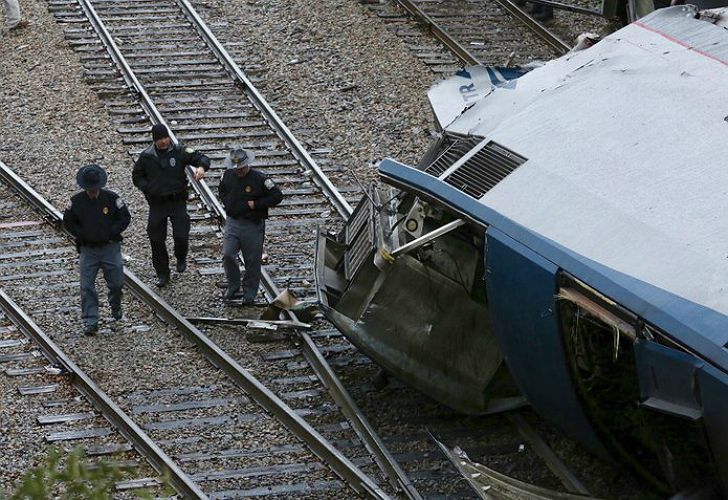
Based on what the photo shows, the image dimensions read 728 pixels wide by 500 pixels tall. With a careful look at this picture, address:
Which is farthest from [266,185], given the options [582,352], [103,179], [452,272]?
[582,352]

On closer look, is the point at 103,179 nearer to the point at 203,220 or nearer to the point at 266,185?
the point at 266,185

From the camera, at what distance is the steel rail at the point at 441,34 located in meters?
16.8

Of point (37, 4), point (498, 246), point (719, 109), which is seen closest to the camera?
point (498, 246)

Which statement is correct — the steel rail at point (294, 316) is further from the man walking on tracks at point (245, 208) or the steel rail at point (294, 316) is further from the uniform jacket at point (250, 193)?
the uniform jacket at point (250, 193)

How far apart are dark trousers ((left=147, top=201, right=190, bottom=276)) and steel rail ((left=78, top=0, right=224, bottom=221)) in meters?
1.38

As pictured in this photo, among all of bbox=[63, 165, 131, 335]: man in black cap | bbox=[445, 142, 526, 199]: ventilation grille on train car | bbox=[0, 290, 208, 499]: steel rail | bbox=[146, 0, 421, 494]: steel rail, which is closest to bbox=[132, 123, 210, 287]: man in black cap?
bbox=[63, 165, 131, 335]: man in black cap

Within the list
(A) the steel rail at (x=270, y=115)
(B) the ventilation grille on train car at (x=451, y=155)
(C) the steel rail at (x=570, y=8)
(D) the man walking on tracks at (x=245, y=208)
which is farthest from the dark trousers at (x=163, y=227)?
(C) the steel rail at (x=570, y=8)

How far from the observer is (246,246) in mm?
11234

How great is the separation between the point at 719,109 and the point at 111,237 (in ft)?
15.7

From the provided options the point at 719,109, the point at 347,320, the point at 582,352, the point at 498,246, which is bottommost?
the point at 347,320

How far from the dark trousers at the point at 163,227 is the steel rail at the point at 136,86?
1376mm

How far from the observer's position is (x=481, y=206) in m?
8.71

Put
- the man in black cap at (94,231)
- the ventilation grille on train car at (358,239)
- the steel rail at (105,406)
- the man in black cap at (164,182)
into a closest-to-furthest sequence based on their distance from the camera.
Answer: the steel rail at (105,406), the ventilation grille on train car at (358,239), the man in black cap at (94,231), the man in black cap at (164,182)

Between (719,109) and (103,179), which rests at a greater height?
(719,109)
